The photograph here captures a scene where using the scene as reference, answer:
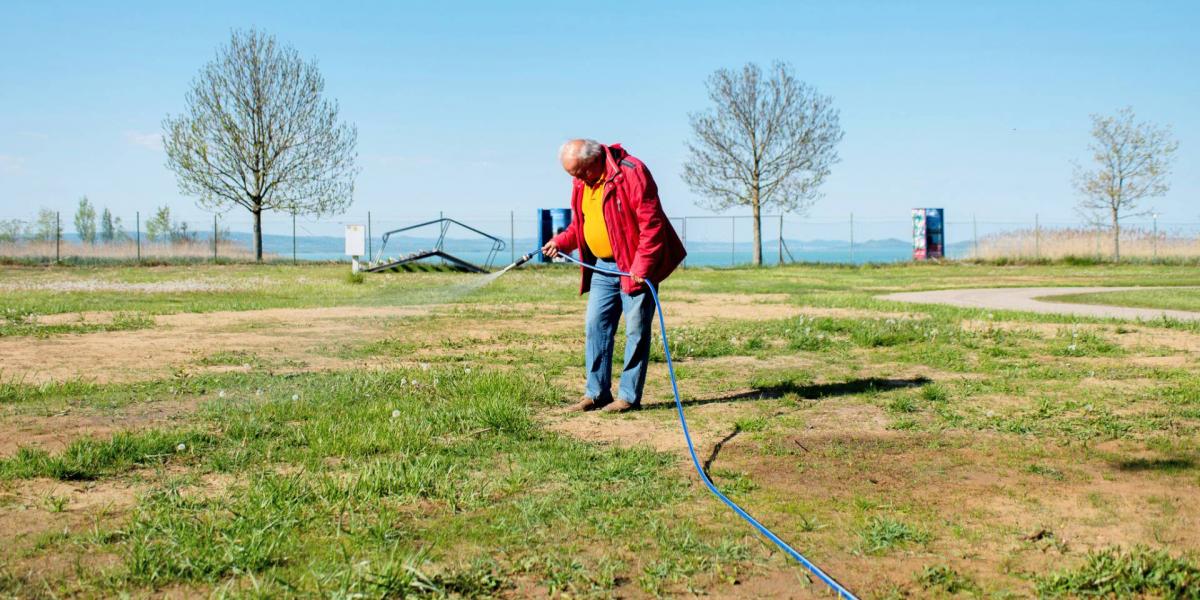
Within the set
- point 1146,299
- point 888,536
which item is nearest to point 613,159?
point 888,536

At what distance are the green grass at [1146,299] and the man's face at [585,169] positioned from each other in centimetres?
1143

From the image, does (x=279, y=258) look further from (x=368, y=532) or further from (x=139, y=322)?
(x=368, y=532)

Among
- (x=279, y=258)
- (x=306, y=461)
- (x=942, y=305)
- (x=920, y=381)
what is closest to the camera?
(x=306, y=461)

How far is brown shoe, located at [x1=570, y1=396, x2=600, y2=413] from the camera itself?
21.8ft

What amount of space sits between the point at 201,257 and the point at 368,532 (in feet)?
126

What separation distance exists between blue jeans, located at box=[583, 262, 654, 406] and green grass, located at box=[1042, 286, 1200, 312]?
11.1m

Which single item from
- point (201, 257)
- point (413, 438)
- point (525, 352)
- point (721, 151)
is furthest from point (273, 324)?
point (721, 151)

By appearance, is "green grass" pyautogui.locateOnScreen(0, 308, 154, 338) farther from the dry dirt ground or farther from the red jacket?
the red jacket

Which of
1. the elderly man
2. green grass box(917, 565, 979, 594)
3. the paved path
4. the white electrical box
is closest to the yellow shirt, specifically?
the elderly man

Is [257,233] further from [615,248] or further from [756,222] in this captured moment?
[615,248]

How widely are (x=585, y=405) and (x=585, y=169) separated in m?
1.56

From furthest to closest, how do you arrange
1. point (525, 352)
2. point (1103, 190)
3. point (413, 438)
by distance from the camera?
point (1103, 190) → point (525, 352) → point (413, 438)

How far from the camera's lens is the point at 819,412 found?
6.62 m

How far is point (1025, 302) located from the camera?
16.0 meters
